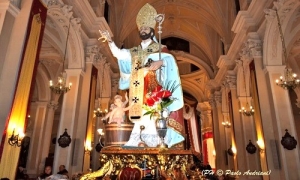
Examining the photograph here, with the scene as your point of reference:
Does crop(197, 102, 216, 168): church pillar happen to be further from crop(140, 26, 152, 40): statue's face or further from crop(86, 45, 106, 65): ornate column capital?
crop(140, 26, 152, 40): statue's face

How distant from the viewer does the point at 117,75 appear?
47.0 ft

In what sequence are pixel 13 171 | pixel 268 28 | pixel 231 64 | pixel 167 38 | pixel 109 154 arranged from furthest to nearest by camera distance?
pixel 167 38, pixel 231 64, pixel 268 28, pixel 13 171, pixel 109 154

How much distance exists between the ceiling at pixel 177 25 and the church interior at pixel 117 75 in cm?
5

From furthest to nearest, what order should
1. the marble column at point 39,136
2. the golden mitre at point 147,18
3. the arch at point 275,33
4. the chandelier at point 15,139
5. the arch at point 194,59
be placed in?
the arch at point 194,59 < the marble column at point 39,136 < the arch at point 275,33 < the chandelier at point 15,139 < the golden mitre at point 147,18

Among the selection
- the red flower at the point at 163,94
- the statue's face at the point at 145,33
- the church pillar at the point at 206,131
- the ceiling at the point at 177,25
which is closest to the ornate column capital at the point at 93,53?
the ceiling at the point at 177,25

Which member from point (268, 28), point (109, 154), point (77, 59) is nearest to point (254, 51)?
point (268, 28)

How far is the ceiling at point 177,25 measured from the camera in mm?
10719

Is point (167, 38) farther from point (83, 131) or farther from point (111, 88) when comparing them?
point (83, 131)

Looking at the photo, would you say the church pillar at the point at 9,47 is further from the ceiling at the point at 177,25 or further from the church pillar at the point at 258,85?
the church pillar at the point at 258,85

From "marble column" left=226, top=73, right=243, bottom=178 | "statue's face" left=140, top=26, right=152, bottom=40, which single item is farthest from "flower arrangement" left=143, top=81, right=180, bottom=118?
"marble column" left=226, top=73, right=243, bottom=178

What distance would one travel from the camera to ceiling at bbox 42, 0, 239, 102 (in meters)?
10.7

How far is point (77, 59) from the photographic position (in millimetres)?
9867

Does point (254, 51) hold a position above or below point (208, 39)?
below

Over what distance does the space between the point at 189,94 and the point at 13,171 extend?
1987cm
